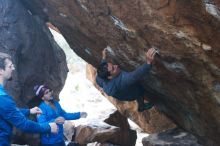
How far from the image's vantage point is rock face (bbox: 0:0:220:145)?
6.46m

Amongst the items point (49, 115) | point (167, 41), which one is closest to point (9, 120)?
point (49, 115)

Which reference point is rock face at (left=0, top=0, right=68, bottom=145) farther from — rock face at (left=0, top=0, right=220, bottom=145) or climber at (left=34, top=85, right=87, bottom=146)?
climber at (left=34, top=85, right=87, bottom=146)

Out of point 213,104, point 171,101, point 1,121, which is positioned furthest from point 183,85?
point 1,121

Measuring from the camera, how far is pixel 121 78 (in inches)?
332

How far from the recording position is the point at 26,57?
471 inches

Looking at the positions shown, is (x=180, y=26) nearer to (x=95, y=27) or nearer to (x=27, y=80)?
(x=95, y=27)

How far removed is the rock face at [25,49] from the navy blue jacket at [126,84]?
332 cm

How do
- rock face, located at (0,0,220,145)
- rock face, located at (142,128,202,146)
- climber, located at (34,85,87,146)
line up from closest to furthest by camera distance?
rock face, located at (0,0,220,145) → climber, located at (34,85,87,146) → rock face, located at (142,128,202,146)

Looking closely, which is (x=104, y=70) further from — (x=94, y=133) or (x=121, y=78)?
(x=94, y=133)

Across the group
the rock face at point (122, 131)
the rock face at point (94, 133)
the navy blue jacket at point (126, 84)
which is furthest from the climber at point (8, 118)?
the rock face at point (122, 131)

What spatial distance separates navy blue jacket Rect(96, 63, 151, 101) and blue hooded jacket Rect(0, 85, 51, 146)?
2.60 m

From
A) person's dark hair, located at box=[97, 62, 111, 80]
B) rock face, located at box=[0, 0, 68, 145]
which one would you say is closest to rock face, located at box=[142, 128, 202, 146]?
person's dark hair, located at box=[97, 62, 111, 80]

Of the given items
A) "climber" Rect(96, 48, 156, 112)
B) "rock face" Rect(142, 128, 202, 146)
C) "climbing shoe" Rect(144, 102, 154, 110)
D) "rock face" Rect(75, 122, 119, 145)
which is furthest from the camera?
"rock face" Rect(75, 122, 119, 145)

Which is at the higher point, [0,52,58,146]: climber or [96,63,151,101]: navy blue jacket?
[96,63,151,101]: navy blue jacket
